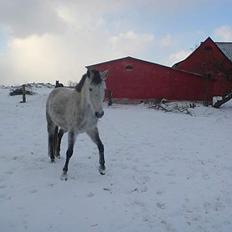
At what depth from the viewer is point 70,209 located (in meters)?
7.41

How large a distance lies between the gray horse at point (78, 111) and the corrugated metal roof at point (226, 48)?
98.6 ft

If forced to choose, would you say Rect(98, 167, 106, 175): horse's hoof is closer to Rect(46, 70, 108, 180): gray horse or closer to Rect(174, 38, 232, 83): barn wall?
Rect(46, 70, 108, 180): gray horse

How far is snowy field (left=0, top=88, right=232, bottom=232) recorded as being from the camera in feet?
22.7

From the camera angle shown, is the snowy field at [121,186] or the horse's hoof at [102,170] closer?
the snowy field at [121,186]

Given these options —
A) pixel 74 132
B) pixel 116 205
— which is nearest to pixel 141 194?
pixel 116 205

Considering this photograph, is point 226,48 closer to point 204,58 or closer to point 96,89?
point 204,58

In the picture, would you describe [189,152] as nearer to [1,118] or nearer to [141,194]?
[141,194]

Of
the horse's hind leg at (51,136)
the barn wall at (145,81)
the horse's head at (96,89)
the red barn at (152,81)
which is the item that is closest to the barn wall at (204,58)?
the red barn at (152,81)

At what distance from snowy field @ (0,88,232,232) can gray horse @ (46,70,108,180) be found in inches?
22.8

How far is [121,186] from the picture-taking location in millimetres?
8688

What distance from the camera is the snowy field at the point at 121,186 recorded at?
6930 millimetres

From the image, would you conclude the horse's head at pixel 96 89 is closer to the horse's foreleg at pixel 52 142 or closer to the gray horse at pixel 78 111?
the gray horse at pixel 78 111

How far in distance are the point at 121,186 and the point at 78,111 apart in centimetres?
197

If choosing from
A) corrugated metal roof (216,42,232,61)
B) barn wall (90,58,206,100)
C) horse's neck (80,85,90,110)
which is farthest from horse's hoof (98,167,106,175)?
corrugated metal roof (216,42,232,61)
